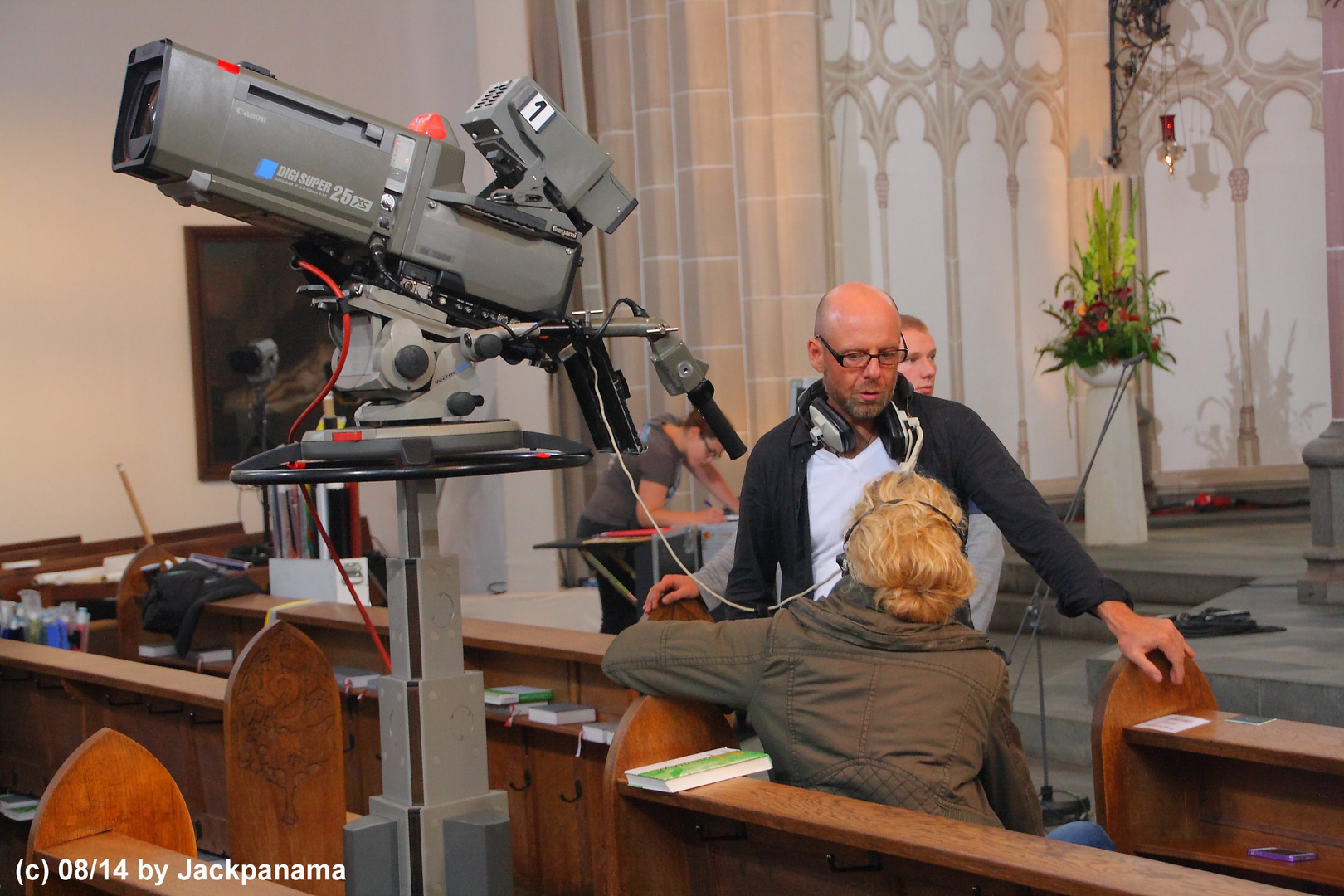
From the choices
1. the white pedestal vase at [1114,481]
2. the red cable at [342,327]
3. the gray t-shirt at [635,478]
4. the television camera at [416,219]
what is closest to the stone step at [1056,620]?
the white pedestal vase at [1114,481]

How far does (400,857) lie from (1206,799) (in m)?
1.52

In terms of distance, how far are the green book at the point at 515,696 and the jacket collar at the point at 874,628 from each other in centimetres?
170

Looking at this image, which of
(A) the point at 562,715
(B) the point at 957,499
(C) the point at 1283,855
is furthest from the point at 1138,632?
(A) the point at 562,715

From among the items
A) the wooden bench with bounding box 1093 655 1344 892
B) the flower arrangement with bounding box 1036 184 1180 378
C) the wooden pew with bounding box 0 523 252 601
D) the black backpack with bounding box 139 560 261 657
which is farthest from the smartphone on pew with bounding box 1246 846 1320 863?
the wooden pew with bounding box 0 523 252 601

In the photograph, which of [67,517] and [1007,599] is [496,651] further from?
[67,517]

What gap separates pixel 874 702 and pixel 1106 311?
592 centimetres

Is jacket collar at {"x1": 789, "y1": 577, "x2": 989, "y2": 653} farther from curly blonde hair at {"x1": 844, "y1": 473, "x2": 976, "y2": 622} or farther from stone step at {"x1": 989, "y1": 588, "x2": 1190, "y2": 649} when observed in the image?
stone step at {"x1": 989, "y1": 588, "x2": 1190, "y2": 649}

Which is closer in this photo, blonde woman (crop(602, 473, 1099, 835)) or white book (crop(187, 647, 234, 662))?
blonde woman (crop(602, 473, 1099, 835))

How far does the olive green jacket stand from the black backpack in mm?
3156

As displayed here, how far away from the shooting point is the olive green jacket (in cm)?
194

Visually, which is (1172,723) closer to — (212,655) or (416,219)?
(416,219)

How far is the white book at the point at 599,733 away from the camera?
3279mm

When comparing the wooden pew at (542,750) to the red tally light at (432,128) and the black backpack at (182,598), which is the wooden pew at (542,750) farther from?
the red tally light at (432,128)

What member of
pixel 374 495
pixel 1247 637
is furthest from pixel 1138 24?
pixel 374 495
